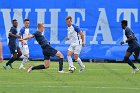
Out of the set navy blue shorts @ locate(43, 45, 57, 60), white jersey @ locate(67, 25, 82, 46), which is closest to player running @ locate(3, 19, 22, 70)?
white jersey @ locate(67, 25, 82, 46)

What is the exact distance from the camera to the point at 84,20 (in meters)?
30.8

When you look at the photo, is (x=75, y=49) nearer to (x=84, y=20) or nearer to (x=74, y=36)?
(x=74, y=36)

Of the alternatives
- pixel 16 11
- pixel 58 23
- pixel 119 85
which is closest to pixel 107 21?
pixel 58 23

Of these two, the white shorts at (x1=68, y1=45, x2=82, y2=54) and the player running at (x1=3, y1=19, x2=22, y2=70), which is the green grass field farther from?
the player running at (x1=3, y1=19, x2=22, y2=70)

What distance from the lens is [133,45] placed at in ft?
69.6

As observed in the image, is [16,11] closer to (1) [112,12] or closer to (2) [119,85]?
(1) [112,12]

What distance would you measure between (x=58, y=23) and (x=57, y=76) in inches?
464

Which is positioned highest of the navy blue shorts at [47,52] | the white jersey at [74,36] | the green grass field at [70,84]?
the white jersey at [74,36]

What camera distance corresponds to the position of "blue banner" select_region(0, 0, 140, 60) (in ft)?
101

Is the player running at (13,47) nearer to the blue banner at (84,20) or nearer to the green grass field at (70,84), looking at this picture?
the green grass field at (70,84)

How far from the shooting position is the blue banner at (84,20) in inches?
1207

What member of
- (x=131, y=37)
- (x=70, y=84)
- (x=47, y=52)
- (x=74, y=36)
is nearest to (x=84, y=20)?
(x=74, y=36)

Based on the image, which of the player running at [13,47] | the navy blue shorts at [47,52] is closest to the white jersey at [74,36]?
the navy blue shorts at [47,52]

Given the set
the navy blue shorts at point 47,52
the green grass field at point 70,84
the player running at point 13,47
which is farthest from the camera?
the player running at point 13,47
